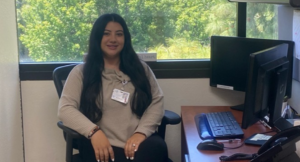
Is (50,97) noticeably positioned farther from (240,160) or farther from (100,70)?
(240,160)

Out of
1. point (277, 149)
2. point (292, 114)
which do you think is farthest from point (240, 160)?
point (292, 114)

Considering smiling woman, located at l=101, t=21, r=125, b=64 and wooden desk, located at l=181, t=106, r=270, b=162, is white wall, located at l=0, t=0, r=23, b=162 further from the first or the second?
wooden desk, located at l=181, t=106, r=270, b=162

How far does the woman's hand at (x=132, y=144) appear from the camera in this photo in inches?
87.0

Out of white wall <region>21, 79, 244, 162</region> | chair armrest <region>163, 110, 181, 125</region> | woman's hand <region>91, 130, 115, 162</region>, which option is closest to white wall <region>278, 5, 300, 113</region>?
white wall <region>21, 79, 244, 162</region>

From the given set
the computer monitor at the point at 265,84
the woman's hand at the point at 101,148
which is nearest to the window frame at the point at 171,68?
the woman's hand at the point at 101,148

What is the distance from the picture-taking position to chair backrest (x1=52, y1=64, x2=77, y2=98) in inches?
95.6

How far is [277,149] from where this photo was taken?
4.65 ft

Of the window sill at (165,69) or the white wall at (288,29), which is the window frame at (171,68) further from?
the white wall at (288,29)

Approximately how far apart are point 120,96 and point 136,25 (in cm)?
71

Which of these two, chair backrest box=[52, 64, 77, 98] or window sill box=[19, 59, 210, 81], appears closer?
chair backrest box=[52, 64, 77, 98]

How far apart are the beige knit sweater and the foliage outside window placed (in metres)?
0.52

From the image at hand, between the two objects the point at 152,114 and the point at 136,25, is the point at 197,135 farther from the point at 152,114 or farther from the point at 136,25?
the point at 136,25

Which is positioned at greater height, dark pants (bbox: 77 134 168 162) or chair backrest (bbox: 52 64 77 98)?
chair backrest (bbox: 52 64 77 98)

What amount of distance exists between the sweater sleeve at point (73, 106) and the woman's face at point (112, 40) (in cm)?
20
